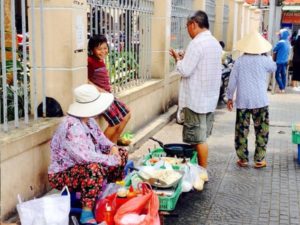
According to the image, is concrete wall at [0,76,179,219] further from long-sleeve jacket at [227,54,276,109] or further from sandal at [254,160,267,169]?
sandal at [254,160,267,169]

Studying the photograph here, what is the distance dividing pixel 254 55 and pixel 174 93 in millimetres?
4269

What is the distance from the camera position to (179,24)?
10.5 m

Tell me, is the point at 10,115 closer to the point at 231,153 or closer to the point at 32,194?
the point at 32,194

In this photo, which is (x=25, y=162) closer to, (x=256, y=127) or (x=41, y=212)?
(x=41, y=212)

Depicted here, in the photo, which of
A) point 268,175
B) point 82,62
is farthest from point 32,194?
point 268,175

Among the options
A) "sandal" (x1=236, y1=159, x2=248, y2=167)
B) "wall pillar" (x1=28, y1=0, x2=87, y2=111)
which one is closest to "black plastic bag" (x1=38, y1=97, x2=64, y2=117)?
"wall pillar" (x1=28, y1=0, x2=87, y2=111)

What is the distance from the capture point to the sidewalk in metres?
4.73

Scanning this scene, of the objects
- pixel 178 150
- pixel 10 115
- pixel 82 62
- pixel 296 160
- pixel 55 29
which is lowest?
pixel 296 160

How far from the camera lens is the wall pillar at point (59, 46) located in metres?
4.73

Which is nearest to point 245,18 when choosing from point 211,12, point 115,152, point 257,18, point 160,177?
point 257,18

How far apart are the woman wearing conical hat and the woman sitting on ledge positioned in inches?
89.6

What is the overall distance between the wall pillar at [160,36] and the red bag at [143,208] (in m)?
5.14

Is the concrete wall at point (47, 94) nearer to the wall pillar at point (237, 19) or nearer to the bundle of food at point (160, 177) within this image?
the bundle of food at point (160, 177)

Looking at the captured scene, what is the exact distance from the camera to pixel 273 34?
13789 millimetres
